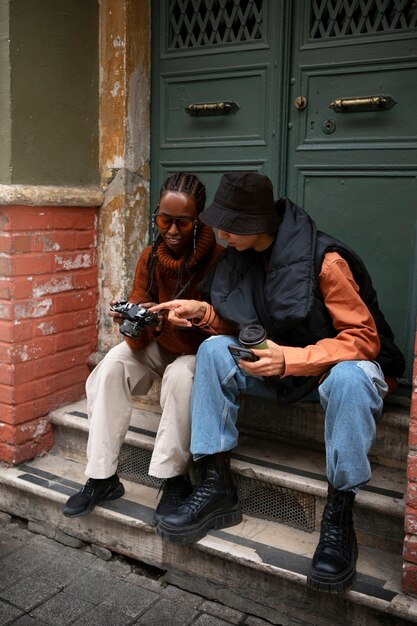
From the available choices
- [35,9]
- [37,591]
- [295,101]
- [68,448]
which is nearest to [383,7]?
[295,101]

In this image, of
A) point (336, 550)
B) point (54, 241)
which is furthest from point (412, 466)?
point (54, 241)

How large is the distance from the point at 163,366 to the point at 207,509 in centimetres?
71

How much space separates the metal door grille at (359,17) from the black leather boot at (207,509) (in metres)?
2.01

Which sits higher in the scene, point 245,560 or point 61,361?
point 61,361

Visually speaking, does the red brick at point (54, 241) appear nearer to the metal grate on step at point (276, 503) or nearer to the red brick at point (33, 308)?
the red brick at point (33, 308)

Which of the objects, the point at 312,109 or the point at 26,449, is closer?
the point at 312,109

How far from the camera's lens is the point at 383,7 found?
2.99 meters

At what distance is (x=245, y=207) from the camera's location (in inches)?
103

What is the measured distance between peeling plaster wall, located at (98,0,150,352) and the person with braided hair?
632 mm

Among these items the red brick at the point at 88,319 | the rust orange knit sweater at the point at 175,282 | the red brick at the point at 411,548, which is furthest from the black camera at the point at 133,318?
the red brick at the point at 411,548

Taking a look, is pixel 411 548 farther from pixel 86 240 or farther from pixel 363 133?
pixel 86 240

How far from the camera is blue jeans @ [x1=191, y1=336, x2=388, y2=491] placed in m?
2.32

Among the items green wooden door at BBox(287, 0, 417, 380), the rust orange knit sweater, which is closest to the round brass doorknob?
green wooden door at BBox(287, 0, 417, 380)

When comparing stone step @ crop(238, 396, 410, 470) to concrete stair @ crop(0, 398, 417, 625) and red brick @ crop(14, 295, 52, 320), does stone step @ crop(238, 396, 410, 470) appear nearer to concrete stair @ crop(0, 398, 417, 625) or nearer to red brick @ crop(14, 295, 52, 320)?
concrete stair @ crop(0, 398, 417, 625)
